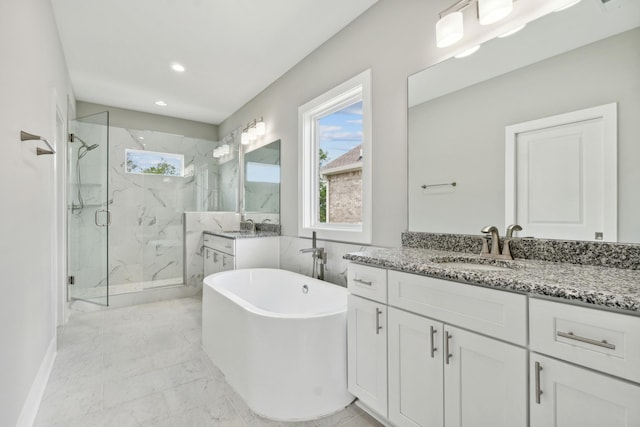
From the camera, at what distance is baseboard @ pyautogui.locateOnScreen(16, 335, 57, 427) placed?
5.07 feet

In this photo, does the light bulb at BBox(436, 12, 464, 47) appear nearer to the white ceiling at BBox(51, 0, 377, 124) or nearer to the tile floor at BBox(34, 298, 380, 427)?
the white ceiling at BBox(51, 0, 377, 124)

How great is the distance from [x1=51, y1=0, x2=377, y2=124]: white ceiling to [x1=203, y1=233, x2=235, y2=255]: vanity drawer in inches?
71.1

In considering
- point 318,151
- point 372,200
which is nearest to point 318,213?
point 318,151

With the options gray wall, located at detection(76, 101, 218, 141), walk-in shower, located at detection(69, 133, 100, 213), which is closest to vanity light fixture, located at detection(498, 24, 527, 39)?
walk-in shower, located at detection(69, 133, 100, 213)

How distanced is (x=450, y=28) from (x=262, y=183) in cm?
264

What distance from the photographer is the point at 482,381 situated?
3.63 ft

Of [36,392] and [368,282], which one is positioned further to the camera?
[36,392]

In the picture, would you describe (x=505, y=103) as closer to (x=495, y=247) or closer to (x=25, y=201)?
(x=495, y=247)

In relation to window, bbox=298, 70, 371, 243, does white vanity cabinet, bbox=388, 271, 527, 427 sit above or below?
below

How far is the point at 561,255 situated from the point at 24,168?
105 inches

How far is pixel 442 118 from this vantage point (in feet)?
6.01

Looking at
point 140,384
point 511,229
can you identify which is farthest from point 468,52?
point 140,384

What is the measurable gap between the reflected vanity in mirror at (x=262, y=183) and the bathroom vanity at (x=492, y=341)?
2028 mm

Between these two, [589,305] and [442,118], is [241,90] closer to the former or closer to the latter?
[442,118]
